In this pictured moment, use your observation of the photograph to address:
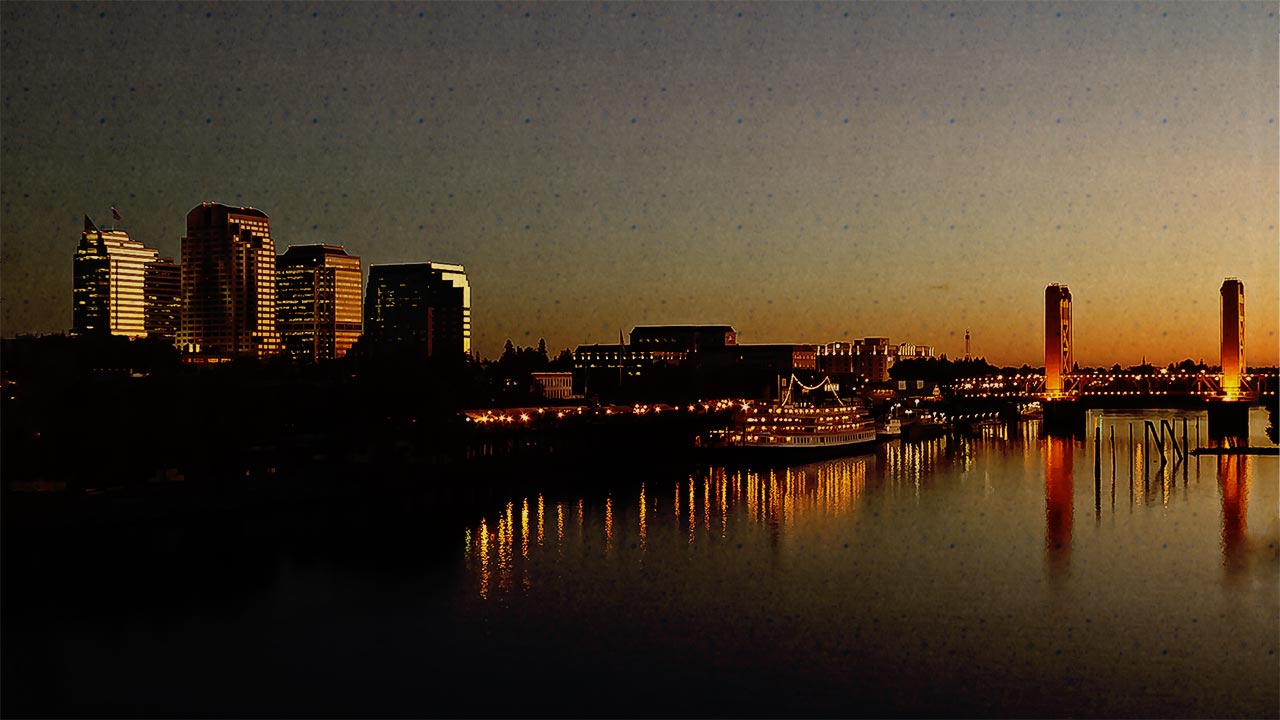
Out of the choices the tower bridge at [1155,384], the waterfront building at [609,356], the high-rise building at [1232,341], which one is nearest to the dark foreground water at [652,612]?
the tower bridge at [1155,384]

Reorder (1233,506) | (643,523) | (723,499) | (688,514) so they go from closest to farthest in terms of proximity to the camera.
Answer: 1. (643,523)
2. (688,514)
3. (1233,506)
4. (723,499)

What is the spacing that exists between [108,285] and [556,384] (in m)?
38.2

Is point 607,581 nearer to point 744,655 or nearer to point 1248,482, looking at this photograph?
point 744,655

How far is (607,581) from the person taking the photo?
78.7 feet

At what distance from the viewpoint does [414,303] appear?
135500mm

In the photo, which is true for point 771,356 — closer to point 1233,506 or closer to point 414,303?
point 414,303

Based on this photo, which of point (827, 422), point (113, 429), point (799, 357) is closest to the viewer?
point (113, 429)

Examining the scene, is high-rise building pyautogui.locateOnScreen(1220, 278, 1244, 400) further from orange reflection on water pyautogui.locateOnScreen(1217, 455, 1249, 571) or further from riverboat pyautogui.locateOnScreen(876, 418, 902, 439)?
orange reflection on water pyautogui.locateOnScreen(1217, 455, 1249, 571)

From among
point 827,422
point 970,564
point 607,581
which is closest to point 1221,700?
point 970,564

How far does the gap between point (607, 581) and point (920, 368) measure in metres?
124

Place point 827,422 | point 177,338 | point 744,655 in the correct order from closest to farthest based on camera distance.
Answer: point 744,655
point 827,422
point 177,338

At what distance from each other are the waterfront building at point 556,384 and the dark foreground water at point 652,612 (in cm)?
5264

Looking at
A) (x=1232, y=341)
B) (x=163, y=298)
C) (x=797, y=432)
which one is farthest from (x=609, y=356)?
(x=797, y=432)

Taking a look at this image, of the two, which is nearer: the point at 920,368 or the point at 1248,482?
the point at 1248,482
